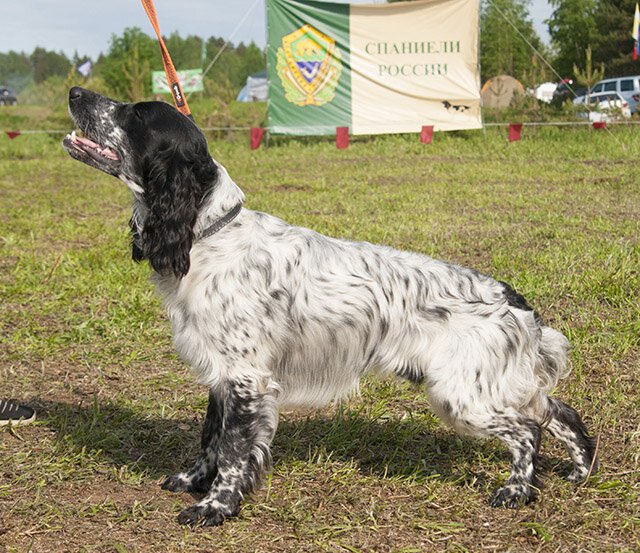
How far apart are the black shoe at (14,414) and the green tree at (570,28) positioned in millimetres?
40162

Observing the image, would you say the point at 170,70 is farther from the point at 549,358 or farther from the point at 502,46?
the point at 502,46

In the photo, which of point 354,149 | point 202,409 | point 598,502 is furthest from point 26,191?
point 598,502

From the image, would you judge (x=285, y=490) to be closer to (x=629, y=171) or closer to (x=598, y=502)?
(x=598, y=502)

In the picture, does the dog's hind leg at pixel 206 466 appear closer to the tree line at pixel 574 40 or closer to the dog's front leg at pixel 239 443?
the dog's front leg at pixel 239 443

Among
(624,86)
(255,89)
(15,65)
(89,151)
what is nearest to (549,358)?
(89,151)

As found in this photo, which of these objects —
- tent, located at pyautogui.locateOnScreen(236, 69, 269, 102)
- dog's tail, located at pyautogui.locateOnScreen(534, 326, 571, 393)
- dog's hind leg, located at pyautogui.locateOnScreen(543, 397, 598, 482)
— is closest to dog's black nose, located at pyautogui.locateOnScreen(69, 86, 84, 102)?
dog's tail, located at pyautogui.locateOnScreen(534, 326, 571, 393)

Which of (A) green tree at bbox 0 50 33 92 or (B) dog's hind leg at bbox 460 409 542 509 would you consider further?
(A) green tree at bbox 0 50 33 92

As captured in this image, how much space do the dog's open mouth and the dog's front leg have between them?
1.14 m

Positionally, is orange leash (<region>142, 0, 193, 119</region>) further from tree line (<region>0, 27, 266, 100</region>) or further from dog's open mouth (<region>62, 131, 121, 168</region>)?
tree line (<region>0, 27, 266, 100</region>)

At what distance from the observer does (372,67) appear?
16.8 metres

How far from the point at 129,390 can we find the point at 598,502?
2.73m

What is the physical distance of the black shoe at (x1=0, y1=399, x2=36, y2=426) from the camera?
146 inches

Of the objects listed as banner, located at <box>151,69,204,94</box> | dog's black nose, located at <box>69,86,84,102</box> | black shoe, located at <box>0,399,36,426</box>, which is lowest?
black shoe, located at <box>0,399,36,426</box>

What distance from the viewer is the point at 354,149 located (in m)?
16.0
